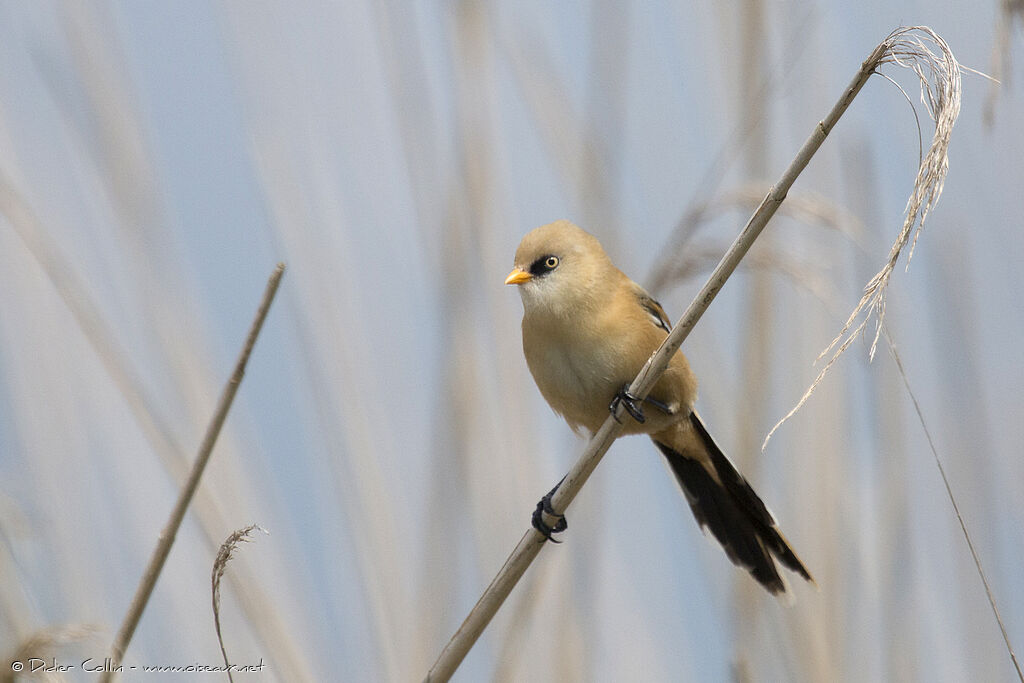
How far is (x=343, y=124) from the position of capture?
2.47m

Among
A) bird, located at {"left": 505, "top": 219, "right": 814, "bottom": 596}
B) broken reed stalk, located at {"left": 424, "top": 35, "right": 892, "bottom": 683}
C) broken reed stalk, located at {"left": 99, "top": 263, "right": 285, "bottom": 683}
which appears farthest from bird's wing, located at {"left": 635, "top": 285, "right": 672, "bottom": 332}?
broken reed stalk, located at {"left": 99, "top": 263, "right": 285, "bottom": 683}

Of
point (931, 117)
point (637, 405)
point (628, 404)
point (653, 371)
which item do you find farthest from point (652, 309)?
point (931, 117)

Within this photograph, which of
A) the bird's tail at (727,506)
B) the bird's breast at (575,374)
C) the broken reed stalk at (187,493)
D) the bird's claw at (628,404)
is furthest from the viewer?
the bird's tail at (727,506)

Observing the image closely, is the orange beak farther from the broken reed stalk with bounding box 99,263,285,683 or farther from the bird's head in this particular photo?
A: the broken reed stalk with bounding box 99,263,285,683

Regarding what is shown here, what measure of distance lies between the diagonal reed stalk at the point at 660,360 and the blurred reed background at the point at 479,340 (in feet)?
2.23

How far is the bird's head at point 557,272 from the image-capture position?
2166 millimetres

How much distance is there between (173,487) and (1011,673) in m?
2.20

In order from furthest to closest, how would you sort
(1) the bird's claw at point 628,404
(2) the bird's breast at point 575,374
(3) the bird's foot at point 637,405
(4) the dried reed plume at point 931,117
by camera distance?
(2) the bird's breast at point 575,374 < (3) the bird's foot at point 637,405 < (1) the bird's claw at point 628,404 < (4) the dried reed plume at point 931,117

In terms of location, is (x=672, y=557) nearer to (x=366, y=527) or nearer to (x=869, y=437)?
(x=869, y=437)

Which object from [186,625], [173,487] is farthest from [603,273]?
[186,625]

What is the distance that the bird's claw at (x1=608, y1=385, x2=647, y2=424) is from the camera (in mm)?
1638

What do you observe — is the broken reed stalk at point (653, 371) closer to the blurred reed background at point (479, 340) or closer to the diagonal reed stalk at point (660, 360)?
the diagonal reed stalk at point (660, 360)

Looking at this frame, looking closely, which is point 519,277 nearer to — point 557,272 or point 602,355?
point 557,272

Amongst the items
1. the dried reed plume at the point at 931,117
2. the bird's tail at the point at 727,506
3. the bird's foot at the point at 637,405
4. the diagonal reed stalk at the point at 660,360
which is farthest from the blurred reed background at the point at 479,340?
the dried reed plume at the point at 931,117
